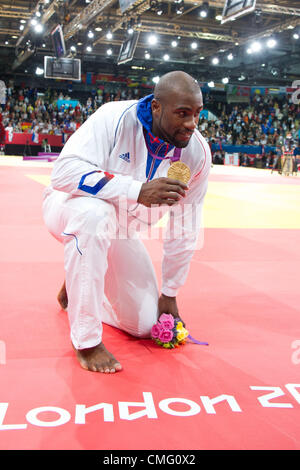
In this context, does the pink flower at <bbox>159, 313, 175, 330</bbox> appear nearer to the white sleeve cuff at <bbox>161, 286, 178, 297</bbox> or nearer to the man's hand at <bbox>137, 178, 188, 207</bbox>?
the white sleeve cuff at <bbox>161, 286, 178, 297</bbox>

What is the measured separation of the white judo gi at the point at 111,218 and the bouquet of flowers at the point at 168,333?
0.07 m

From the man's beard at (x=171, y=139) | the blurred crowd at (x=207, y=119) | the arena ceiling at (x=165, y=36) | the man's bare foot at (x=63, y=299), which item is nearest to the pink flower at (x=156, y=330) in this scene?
the man's bare foot at (x=63, y=299)

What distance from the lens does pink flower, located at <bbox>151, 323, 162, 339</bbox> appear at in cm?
265

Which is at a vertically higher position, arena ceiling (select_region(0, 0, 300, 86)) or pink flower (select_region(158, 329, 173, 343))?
arena ceiling (select_region(0, 0, 300, 86))

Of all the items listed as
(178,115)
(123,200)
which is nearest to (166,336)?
(123,200)

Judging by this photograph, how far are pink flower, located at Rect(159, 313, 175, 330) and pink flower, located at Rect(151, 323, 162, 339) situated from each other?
0.03 meters

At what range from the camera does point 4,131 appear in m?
25.3

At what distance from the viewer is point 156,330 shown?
2678 mm

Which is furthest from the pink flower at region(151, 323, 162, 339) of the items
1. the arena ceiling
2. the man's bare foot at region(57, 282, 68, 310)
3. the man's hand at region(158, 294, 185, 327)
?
the arena ceiling
